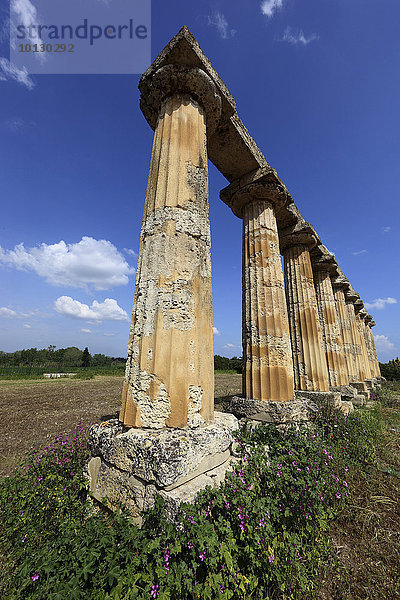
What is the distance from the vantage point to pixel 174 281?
116 inches

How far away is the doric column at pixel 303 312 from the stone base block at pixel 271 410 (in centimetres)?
249

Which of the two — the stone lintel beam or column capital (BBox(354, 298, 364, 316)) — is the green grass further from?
column capital (BBox(354, 298, 364, 316))

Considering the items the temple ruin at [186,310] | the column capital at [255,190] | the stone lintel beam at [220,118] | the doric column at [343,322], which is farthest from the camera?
the doric column at [343,322]

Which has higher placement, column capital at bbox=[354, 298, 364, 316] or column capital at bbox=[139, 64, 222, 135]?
column capital at bbox=[354, 298, 364, 316]

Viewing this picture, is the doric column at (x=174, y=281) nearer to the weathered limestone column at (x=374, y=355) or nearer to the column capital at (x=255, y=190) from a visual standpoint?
the column capital at (x=255, y=190)

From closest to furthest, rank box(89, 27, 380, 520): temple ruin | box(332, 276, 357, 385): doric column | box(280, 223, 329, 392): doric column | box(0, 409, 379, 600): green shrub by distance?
box(0, 409, 379, 600): green shrub, box(89, 27, 380, 520): temple ruin, box(280, 223, 329, 392): doric column, box(332, 276, 357, 385): doric column

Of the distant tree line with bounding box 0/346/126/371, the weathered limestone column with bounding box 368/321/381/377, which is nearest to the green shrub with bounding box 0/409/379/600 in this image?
the weathered limestone column with bounding box 368/321/381/377

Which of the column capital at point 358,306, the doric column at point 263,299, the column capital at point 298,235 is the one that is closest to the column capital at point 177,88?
the doric column at point 263,299

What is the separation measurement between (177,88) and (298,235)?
5.62 meters

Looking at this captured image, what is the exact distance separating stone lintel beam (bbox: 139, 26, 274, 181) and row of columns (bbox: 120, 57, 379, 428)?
10 centimetres

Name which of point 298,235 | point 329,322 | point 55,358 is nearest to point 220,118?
point 298,235

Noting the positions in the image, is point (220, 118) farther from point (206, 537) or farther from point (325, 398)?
point (325, 398)

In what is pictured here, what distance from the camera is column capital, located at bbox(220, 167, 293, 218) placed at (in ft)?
19.3

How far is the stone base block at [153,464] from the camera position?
220 centimetres
